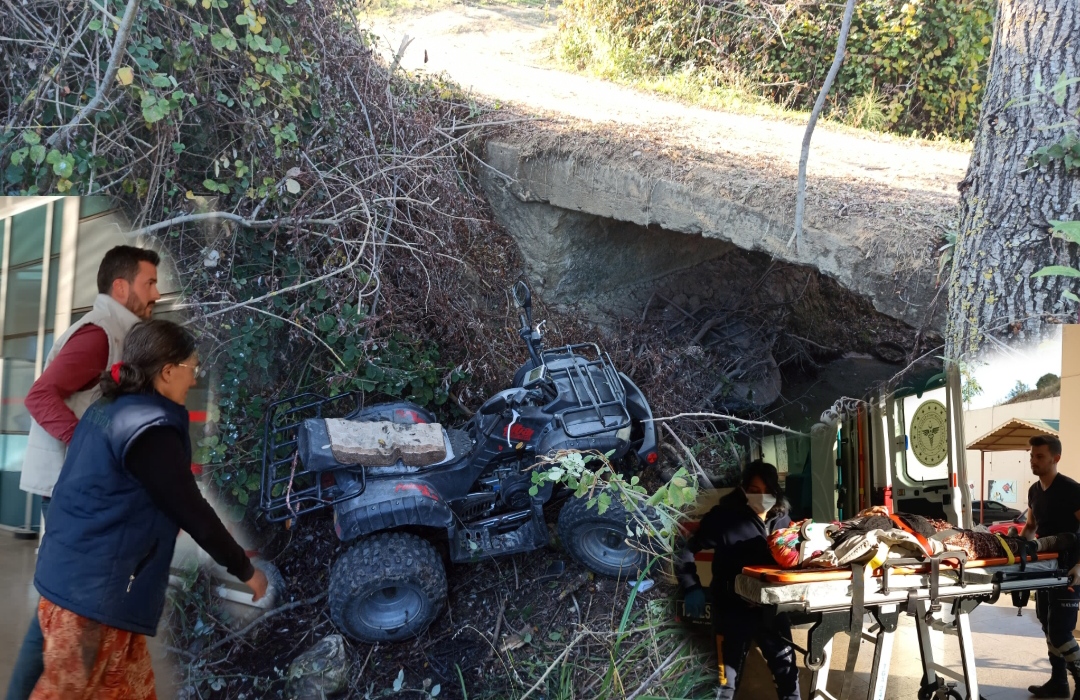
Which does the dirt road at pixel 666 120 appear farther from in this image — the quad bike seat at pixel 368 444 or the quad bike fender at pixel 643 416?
the quad bike seat at pixel 368 444

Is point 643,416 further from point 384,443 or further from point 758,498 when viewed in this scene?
point 384,443

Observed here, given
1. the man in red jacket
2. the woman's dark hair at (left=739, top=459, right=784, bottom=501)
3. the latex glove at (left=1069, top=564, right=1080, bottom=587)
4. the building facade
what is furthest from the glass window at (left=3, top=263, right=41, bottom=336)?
the latex glove at (left=1069, top=564, right=1080, bottom=587)

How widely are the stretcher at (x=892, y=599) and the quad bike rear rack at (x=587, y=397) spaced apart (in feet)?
1.87

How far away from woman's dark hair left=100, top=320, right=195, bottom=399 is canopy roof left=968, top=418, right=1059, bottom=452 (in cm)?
199

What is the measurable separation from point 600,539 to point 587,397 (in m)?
0.47

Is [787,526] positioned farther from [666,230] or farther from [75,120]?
[75,120]

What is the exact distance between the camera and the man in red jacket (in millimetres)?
1591

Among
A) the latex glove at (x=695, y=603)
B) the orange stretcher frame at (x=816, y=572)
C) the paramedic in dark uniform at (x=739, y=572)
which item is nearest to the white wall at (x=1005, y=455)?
the orange stretcher frame at (x=816, y=572)

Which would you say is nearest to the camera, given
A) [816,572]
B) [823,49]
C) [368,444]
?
[816,572]

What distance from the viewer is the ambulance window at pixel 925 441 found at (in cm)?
194

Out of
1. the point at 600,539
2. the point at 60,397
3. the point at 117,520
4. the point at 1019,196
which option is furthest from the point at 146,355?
the point at 1019,196

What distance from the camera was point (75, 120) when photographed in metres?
2.32

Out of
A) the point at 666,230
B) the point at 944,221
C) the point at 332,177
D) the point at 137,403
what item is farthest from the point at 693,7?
the point at 137,403

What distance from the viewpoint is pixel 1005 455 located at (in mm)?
1970
